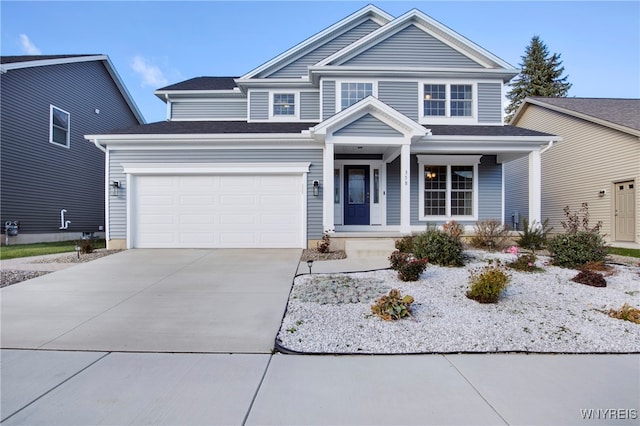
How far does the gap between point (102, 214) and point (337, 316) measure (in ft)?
52.7

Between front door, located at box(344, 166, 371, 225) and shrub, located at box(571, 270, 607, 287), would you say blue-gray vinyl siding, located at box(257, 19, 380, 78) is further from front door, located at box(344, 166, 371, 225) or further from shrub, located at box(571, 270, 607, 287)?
shrub, located at box(571, 270, 607, 287)

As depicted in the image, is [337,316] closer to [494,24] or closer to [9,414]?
[9,414]

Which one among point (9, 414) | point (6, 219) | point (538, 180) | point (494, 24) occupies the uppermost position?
point (494, 24)

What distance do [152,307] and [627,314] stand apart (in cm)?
662

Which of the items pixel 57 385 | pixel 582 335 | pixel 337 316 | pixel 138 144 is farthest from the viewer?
pixel 138 144

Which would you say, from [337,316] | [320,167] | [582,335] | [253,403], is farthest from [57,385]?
[320,167]

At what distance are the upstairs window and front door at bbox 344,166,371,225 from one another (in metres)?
3.22

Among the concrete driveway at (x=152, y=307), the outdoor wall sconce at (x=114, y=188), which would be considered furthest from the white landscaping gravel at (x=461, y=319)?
the outdoor wall sconce at (x=114, y=188)

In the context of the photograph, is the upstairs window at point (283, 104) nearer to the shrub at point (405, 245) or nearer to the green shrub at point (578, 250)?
the shrub at point (405, 245)

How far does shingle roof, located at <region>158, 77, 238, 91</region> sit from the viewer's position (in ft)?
47.2

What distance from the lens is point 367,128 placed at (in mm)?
9961

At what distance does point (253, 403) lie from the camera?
2691mm

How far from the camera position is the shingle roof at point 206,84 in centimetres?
1438

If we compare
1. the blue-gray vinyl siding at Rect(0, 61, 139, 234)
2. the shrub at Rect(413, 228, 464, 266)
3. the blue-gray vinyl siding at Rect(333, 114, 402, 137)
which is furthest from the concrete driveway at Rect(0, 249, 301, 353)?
the blue-gray vinyl siding at Rect(0, 61, 139, 234)
